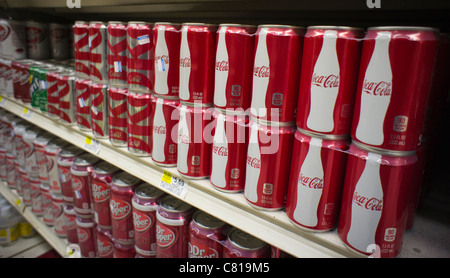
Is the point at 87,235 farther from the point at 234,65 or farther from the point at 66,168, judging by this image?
the point at 234,65

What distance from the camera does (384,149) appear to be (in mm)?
643

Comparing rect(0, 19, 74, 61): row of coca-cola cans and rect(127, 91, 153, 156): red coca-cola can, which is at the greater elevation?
rect(0, 19, 74, 61): row of coca-cola cans

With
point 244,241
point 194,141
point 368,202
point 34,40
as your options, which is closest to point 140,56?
point 194,141

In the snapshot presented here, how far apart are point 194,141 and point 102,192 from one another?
0.68 metres

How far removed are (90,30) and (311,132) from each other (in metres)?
1.01

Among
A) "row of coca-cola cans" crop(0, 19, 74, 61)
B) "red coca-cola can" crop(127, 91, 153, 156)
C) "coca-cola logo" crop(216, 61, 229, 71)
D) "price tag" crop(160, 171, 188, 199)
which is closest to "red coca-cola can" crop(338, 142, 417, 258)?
"coca-cola logo" crop(216, 61, 229, 71)

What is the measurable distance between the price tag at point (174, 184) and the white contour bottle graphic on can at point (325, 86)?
0.50 meters

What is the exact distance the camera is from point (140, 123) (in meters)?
1.16

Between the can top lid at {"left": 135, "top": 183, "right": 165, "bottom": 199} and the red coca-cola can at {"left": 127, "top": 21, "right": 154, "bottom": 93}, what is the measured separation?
41 cm

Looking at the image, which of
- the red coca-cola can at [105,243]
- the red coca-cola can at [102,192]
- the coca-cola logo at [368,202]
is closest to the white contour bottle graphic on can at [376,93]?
the coca-cola logo at [368,202]

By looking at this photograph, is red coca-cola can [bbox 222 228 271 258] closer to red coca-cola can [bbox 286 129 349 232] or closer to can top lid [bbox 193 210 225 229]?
can top lid [bbox 193 210 225 229]

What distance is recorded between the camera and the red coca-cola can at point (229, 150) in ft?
2.86

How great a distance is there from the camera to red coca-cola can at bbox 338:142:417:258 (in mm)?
646

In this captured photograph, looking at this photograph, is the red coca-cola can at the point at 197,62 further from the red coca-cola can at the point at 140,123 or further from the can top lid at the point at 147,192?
the can top lid at the point at 147,192
